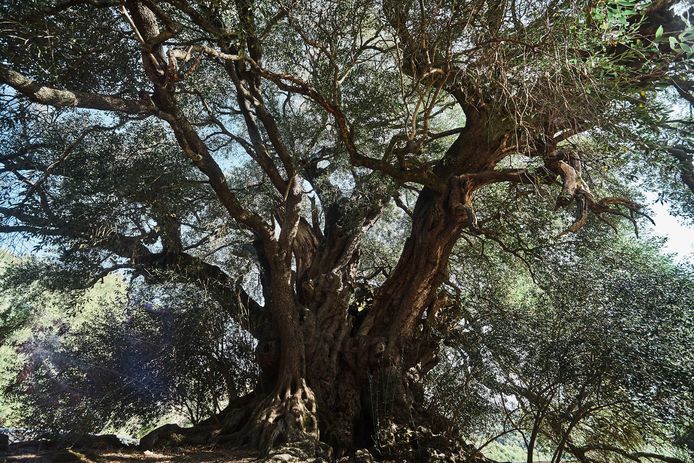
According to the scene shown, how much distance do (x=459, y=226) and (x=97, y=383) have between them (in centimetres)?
600

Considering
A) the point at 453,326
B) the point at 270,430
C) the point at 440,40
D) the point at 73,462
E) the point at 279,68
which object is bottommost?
the point at 73,462

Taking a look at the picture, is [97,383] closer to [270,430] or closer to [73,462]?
[73,462]

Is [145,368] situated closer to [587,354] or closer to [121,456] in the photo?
[121,456]

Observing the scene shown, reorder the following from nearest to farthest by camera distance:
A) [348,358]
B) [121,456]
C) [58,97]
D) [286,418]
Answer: [58,97] < [121,456] < [286,418] < [348,358]

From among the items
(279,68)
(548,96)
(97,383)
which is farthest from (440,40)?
(97,383)

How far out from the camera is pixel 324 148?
7727 mm

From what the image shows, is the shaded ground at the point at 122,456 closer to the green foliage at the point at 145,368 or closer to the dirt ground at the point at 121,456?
the dirt ground at the point at 121,456

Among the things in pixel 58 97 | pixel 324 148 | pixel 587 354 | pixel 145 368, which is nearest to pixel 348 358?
pixel 587 354

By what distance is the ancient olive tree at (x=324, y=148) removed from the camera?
13.0ft

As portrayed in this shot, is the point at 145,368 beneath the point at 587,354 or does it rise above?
beneath

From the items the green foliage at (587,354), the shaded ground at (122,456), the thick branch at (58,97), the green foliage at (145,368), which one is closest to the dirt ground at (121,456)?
the shaded ground at (122,456)

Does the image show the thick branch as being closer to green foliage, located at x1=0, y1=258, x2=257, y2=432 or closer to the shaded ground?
green foliage, located at x1=0, y1=258, x2=257, y2=432

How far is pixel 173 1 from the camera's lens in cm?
430

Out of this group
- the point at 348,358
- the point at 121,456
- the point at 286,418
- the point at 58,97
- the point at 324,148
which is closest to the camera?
the point at 58,97
